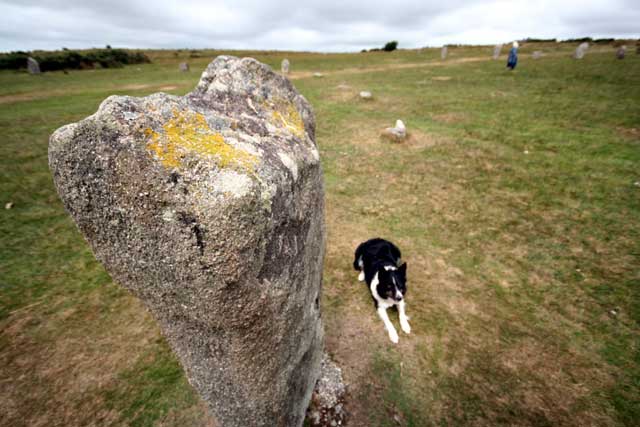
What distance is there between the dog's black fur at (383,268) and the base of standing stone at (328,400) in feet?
4.72

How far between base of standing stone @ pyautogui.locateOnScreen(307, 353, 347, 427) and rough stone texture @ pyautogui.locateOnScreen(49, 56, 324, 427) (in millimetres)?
1464

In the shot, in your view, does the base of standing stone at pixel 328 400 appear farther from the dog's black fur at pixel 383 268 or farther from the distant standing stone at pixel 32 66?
the distant standing stone at pixel 32 66

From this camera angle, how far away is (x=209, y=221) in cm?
157

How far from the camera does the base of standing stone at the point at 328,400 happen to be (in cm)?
386

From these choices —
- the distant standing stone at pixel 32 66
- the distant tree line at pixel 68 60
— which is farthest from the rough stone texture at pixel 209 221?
the distant tree line at pixel 68 60

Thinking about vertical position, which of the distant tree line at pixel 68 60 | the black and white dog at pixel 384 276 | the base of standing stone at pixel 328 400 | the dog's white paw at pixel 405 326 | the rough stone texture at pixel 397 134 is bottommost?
the base of standing stone at pixel 328 400

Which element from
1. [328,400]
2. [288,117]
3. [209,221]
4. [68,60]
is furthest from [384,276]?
[68,60]

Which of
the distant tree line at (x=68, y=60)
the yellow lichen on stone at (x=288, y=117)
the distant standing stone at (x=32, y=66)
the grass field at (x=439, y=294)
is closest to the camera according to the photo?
the yellow lichen on stone at (x=288, y=117)

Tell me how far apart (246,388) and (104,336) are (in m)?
4.10

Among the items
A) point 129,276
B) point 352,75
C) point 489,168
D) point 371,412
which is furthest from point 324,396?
point 352,75

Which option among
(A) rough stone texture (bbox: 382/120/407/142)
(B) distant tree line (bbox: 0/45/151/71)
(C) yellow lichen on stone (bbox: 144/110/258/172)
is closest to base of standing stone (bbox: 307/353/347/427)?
(C) yellow lichen on stone (bbox: 144/110/258/172)

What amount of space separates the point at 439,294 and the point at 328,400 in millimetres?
3045

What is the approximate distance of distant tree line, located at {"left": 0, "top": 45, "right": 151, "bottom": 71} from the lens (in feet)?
115

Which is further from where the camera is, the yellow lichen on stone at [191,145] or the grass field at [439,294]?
the grass field at [439,294]
